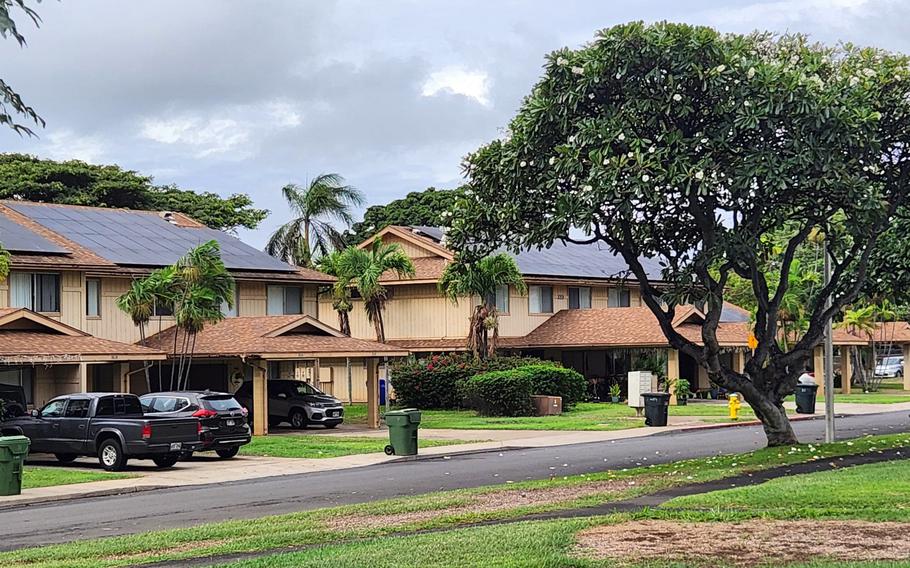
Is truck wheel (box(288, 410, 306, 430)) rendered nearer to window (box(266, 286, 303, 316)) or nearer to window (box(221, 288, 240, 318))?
window (box(221, 288, 240, 318))

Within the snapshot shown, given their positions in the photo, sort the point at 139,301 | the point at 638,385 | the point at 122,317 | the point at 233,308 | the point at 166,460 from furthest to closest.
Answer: the point at 233,308, the point at 638,385, the point at 122,317, the point at 139,301, the point at 166,460

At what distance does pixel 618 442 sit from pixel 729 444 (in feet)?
11.1

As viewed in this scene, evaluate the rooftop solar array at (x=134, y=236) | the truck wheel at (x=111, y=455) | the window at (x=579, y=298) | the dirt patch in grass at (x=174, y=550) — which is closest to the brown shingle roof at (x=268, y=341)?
the rooftop solar array at (x=134, y=236)

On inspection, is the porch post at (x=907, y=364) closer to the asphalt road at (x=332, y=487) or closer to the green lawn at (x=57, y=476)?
the asphalt road at (x=332, y=487)

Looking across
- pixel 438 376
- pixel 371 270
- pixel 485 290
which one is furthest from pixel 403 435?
pixel 485 290

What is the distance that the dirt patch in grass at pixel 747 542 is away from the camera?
450 inches

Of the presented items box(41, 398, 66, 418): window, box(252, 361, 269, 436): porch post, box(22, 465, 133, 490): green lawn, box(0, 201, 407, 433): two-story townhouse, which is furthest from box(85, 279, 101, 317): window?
box(22, 465, 133, 490): green lawn

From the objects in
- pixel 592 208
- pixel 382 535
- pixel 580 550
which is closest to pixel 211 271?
pixel 592 208

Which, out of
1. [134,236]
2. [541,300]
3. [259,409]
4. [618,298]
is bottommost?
[259,409]

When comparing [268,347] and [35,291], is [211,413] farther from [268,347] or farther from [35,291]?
[35,291]

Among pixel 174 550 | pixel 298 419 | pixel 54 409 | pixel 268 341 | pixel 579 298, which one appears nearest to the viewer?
pixel 174 550

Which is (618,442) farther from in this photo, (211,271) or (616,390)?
(616,390)

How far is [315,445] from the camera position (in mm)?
Result: 32250

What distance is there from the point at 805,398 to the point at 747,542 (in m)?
31.0
